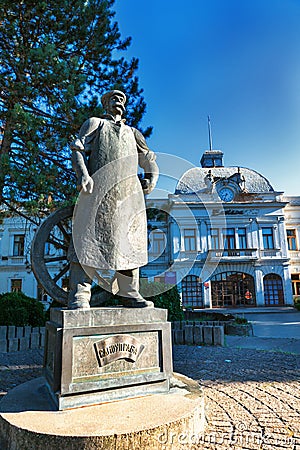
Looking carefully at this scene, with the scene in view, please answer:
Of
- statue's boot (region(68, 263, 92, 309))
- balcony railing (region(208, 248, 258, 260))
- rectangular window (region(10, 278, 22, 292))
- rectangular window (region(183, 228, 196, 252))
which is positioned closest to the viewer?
statue's boot (region(68, 263, 92, 309))

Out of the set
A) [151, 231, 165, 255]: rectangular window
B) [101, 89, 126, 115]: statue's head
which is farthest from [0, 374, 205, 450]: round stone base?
[151, 231, 165, 255]: rectangular window

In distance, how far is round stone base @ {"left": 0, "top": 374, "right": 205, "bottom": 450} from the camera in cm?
189

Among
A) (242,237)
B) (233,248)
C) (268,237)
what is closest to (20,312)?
(233,248)

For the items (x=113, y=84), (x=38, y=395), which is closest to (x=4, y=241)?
(x=113, y=84)

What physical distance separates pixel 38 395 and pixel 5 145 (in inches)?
285

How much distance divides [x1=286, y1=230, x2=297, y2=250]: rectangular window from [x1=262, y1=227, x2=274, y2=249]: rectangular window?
8.54 feet

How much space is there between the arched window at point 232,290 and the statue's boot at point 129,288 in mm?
22678

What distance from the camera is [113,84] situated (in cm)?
948

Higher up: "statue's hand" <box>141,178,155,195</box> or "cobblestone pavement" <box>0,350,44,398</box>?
"statue's hand" <box>141,178,155,195</box>

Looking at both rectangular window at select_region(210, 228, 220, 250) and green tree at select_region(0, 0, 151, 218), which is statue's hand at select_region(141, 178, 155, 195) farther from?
rectangular window at select_region(210, 228, 220, 250)

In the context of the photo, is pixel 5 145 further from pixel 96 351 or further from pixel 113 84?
pixel 96 351

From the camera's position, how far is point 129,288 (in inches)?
118

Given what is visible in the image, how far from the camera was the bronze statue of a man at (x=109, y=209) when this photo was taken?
2750mm

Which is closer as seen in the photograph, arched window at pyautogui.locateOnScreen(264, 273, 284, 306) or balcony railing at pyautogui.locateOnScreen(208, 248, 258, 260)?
arched window at pyautogui.locateOnScreen(264, 273, 284, 306)
